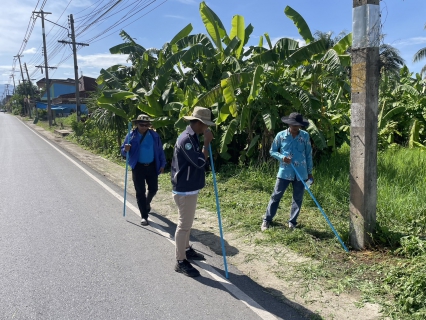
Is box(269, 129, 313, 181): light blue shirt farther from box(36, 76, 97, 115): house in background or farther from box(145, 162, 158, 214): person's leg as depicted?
box(36, 76, 97, 115): house in background

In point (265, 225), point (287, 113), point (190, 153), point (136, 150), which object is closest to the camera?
point (190, 153)

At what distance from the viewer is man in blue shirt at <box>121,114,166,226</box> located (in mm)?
6094

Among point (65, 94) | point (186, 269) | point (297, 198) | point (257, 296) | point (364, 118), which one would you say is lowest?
point (257, 296)

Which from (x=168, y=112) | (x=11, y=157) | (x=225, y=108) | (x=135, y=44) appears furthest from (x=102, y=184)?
(x=11, y=157)

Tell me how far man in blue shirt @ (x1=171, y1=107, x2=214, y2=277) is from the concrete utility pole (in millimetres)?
1893

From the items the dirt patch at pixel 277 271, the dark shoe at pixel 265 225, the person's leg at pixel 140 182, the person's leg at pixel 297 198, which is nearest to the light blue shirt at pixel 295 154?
the person's leg at pixel 297 198

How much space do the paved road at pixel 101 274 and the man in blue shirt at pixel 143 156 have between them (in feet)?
1.86

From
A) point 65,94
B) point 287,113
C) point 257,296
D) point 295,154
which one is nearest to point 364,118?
point 295,154

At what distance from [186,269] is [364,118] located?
9.28ft

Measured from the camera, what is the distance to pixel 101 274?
435cm

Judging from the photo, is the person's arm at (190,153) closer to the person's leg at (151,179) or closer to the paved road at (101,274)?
the paved road at (101,274)

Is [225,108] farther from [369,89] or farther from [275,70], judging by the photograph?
[369,89]

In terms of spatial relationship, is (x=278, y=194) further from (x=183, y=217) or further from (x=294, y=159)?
(x=183, y=217)

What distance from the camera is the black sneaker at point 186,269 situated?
14.1 ft
